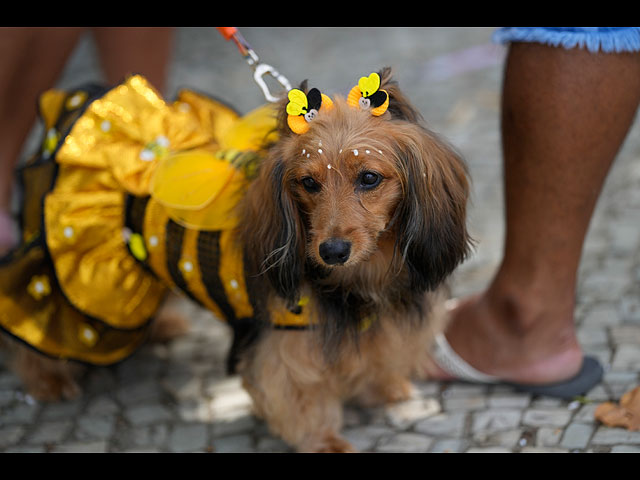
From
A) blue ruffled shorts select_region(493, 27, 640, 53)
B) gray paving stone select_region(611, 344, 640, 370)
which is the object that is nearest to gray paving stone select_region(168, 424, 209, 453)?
gray paving stone select_region(611, 344, 640, 370)

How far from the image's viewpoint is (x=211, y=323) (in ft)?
11.6

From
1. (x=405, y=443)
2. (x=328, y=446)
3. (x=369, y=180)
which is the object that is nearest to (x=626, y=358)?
(x=405, y=443)

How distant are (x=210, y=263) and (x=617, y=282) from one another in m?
1.89

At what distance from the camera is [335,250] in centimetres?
204

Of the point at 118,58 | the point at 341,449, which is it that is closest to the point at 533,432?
the point at 341,449

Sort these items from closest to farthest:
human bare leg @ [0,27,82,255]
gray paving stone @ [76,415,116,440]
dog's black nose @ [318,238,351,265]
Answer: dog's black nose @ [318,238,351,265] < gray paving stone @ [76,415,116,440] < human bare leg @ [0,27,82,255]

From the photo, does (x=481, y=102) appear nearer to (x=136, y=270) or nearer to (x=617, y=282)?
(x=617, y=282)

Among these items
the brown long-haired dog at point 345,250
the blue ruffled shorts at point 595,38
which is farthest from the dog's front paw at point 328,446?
the blue ruffled shorts at point 595,38

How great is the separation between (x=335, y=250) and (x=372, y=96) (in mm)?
454

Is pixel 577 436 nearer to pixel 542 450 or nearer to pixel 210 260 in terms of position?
pixel 542 450

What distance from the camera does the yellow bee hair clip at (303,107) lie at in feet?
6.95

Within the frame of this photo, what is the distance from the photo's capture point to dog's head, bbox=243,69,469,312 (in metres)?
2.09

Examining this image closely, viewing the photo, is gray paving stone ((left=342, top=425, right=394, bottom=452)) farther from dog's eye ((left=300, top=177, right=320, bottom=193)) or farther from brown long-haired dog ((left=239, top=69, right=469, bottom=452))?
dog's eye ((left=300, top=177, right=320, bottom=193))

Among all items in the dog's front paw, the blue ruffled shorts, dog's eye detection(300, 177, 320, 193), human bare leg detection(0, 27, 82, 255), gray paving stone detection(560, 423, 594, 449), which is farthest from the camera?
human bare leg detection(0, 27, 82, 255)
